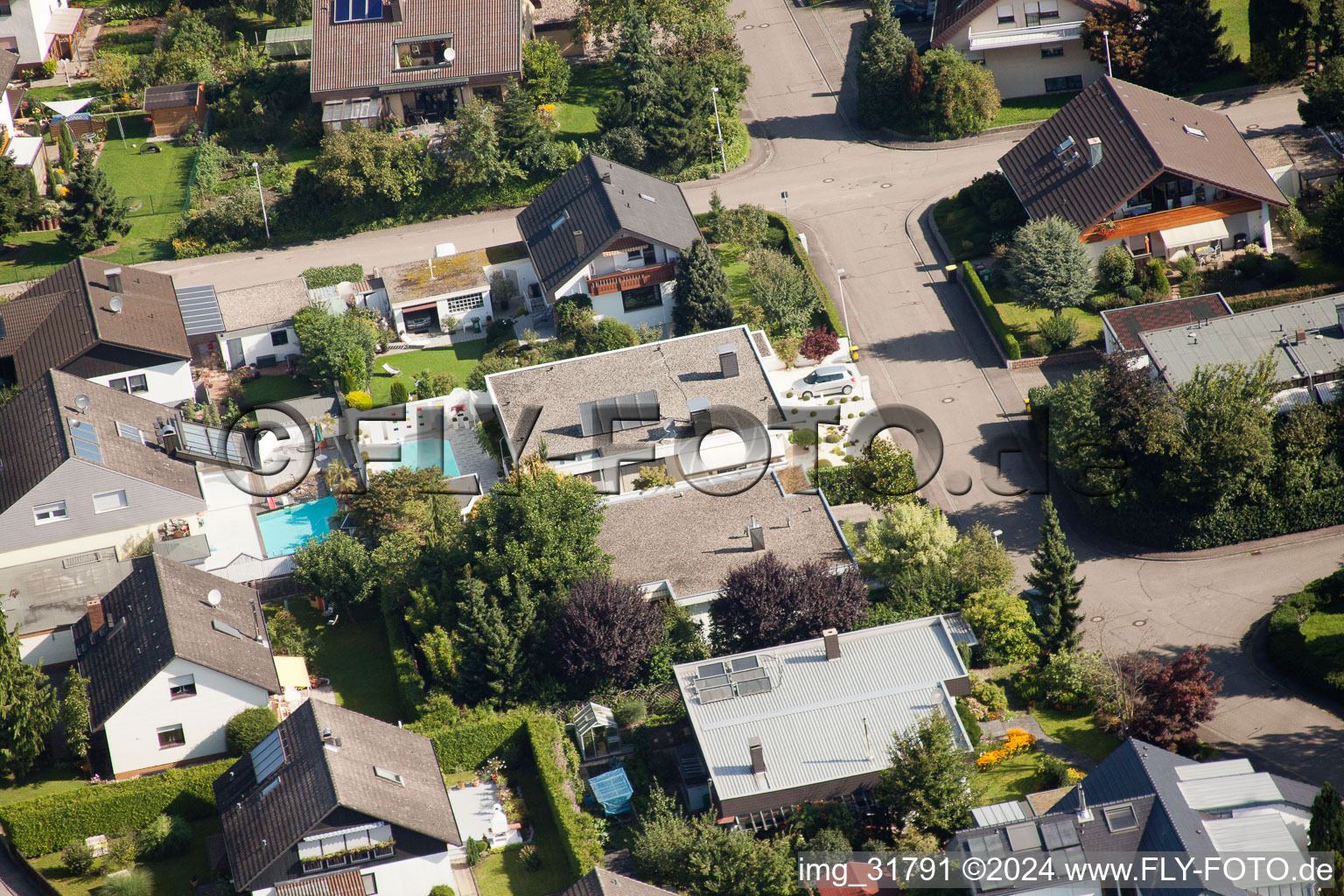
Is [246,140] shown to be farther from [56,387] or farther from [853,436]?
[853,436]

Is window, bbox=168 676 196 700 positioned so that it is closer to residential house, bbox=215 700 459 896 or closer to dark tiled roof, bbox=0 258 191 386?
residential house, bbox=215 700 459 896

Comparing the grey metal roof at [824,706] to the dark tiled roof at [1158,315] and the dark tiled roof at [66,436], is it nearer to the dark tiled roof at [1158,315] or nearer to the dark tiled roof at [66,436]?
the dark tiled roof at [1158,315]

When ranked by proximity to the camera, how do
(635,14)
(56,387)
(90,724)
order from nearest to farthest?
(90,724), (56,387), (635,14)

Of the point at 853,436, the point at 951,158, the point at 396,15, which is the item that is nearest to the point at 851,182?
the point at 951,158

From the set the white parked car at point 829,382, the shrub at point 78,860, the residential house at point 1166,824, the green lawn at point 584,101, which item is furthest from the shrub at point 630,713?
the green lawn at point 584,101

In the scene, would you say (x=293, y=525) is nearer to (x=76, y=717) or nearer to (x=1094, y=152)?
(x=76, y=717)
